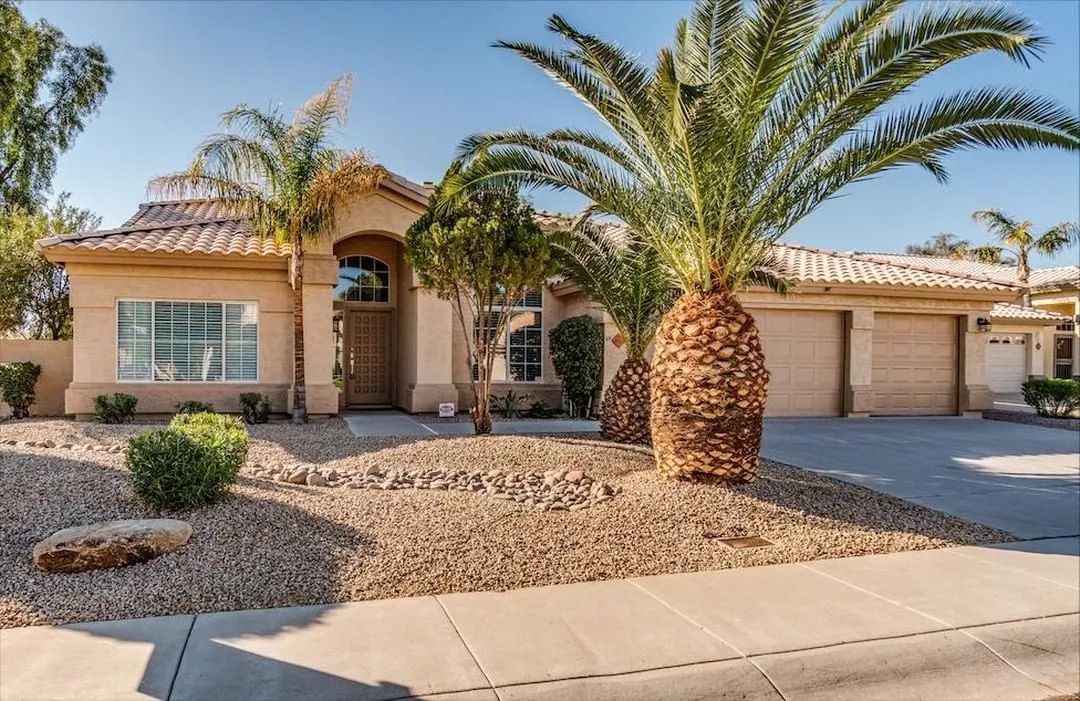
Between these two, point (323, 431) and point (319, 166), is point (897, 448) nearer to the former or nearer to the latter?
point (323, 431)

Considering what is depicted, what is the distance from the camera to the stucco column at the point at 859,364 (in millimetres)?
17125

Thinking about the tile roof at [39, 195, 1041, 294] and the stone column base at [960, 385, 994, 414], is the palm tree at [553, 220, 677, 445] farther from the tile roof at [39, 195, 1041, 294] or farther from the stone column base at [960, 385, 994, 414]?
the stone column base at [960, 385, 994, 414]

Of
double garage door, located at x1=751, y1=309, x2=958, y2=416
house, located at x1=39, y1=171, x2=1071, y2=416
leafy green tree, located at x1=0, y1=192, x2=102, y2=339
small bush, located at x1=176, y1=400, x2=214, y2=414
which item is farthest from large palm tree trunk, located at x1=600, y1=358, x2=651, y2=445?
leafy green tree, located at x1=0, y1=192, x2=102, y2=339

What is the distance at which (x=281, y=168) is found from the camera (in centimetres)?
1352

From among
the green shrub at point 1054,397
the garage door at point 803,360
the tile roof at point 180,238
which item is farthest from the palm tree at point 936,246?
the tile roof at point 180,238

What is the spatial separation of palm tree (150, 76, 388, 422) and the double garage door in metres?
9.41

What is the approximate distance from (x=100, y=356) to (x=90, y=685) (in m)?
12.1

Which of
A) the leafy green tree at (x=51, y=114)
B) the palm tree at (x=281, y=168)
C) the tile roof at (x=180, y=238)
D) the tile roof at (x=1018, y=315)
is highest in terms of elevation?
the leafy green tree at (x=51, y=114)

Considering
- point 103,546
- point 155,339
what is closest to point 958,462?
point 103,546

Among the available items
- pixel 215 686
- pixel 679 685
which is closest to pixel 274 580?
pixel 215 686

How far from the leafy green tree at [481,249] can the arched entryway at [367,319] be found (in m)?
6.19

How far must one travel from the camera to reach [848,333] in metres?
17.2

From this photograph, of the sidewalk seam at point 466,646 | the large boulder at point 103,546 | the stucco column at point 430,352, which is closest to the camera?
the sidewalk seam at point 466,646

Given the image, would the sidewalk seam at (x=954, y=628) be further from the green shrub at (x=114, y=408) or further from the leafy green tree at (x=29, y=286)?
the leafy green tree at (x=29, y=286)
